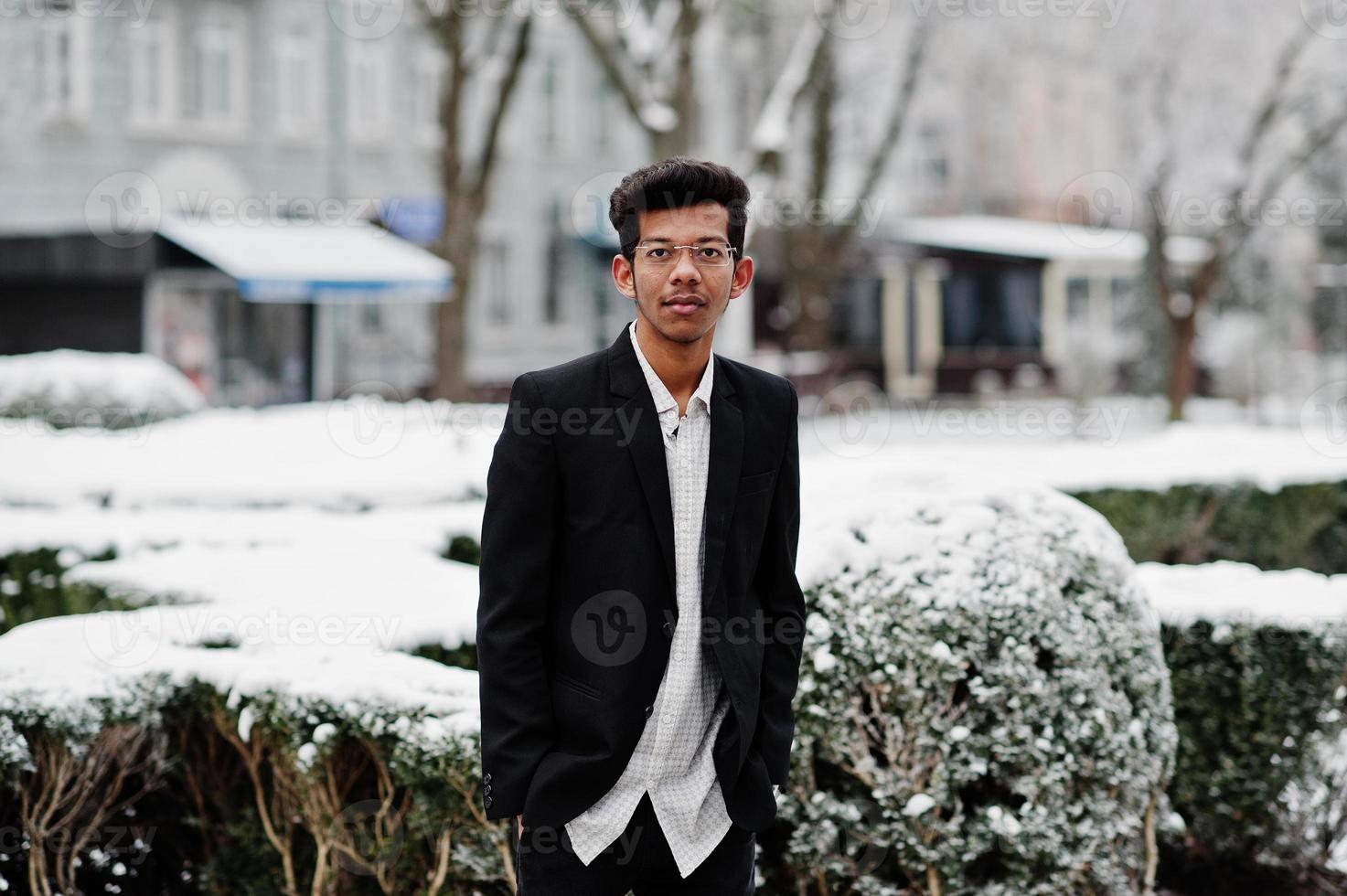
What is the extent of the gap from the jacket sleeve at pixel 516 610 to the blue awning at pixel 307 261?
19745 mm

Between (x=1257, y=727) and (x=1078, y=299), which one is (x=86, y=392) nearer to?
(x=1257, y=727)

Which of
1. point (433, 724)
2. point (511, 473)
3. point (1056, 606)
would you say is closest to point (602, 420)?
point (511, 473)

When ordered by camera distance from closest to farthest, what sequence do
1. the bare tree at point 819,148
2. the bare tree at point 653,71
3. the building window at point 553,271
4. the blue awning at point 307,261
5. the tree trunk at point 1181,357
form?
the bare tree at point 653,71 → the tree trunk at point 1181,357 → the bare tree at point 819,148 → the blue awning at point 307,261 → the building window at point 553,271

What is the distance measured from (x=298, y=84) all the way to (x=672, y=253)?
26.9 meters

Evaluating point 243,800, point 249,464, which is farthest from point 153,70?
point 243,800

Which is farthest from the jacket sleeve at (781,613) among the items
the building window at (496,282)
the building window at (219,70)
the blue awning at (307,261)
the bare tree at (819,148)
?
the building window at (496,282)

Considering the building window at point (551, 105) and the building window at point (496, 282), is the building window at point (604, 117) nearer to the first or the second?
the building window at point (551, 105)

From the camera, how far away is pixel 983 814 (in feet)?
14.6

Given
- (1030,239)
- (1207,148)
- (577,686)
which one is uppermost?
(1207,148)

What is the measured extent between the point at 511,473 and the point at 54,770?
238cm

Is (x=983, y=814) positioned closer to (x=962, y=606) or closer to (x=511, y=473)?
(x=962, y=606)

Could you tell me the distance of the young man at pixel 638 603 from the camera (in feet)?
10.0

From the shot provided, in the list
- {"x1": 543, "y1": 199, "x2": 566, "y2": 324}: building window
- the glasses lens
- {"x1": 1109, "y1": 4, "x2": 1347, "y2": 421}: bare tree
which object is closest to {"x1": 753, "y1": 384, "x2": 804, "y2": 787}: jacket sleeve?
the glasses lens

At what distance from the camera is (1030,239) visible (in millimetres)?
39969
